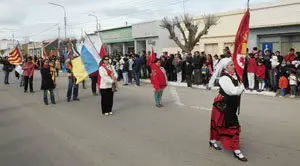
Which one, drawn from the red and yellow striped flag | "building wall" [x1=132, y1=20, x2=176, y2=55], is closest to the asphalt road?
the red and yellow striped flag

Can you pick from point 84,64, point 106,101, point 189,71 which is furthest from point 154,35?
point 106,101

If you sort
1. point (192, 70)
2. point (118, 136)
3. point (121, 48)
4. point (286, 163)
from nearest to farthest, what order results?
point (286, 163) < point (118, 136) < point (192, 70) < point (121, 48)

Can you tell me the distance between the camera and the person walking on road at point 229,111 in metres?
5.48

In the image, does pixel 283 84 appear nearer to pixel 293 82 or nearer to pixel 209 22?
pixel 293 82

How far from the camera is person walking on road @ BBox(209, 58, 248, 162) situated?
18.0 ft

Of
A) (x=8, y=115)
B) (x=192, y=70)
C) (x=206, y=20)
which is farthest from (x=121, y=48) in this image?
(x=8, y=115)

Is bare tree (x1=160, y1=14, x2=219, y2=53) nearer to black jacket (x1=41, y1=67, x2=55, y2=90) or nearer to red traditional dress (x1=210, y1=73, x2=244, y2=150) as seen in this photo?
black jacket (x1=41, y1=67, x2=55, y2=90)

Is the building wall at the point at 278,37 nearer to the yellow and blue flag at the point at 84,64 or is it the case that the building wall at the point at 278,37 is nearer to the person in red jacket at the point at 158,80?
the person in red jacket at the point at 158,80

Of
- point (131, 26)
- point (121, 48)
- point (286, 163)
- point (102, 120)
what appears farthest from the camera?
point (121, 48)

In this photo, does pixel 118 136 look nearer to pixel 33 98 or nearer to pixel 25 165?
pixel 25 165

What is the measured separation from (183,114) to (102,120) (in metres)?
2.29

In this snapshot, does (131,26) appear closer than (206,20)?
No

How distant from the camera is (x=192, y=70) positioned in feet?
55.3

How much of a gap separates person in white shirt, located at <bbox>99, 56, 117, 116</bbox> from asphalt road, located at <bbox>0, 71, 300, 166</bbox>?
393 mm
